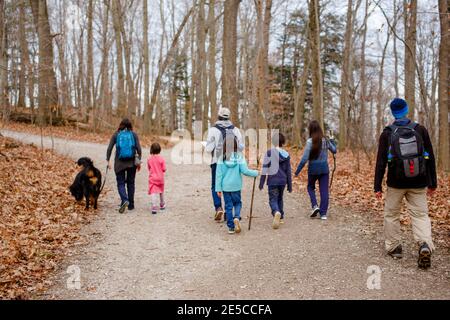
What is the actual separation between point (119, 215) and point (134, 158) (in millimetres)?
1291

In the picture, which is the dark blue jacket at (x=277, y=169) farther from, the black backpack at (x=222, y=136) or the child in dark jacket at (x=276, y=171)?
the black backpack at (x=222, y=136)

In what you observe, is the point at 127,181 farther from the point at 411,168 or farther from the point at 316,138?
the point at 411,168

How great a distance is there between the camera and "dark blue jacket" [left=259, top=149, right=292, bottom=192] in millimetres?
7660

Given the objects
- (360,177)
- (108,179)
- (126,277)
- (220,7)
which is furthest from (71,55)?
(126,277)

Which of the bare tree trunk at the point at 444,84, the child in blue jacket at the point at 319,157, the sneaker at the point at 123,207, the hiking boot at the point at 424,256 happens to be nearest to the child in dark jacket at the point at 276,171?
the child in blue jacket at the point at 319,157

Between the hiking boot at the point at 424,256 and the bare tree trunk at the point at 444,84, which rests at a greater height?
the bare tree trunk at the point at 444,84

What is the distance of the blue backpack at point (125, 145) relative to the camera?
8.69 m

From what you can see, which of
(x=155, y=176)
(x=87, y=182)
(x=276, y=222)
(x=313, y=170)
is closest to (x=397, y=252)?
(x=276, y=222)

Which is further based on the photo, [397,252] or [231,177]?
[231,177]

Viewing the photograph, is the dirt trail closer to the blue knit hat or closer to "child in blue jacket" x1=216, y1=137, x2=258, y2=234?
"child in blue jacket" x1=216, y1=137, x2=258, y2=234

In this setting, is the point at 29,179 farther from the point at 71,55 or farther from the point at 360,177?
the point at 71,55

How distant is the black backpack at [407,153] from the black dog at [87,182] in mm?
6274

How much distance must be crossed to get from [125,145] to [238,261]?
4.10 metres

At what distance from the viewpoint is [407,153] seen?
5301 millimetres
